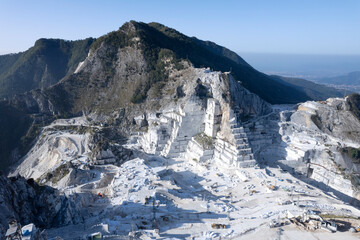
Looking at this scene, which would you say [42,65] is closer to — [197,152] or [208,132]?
[208,132]

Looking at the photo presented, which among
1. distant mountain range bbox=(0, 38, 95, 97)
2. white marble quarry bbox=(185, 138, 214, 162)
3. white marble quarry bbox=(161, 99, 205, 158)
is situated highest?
distant mountain range bbox=(0, 38, 95, 97)

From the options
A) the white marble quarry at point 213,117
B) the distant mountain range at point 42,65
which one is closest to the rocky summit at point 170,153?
the white marble quarry at point 213,117

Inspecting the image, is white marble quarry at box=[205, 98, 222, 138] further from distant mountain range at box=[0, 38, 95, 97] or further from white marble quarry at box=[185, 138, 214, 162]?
distant mountain range at box=[0, 38, 95, 97]

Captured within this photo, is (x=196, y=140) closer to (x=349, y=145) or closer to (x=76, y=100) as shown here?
(x=349, y=145)

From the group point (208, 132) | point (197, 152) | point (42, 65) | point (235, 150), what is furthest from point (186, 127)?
point (42, 65)

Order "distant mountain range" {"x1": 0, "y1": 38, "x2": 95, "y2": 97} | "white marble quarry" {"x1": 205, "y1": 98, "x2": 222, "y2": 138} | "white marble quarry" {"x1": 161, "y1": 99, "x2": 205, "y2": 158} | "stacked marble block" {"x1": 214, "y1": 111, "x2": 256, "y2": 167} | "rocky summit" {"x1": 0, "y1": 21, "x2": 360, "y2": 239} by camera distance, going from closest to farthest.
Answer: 1. "rocky summit" {"x1": 0, "y1": 21, "x2": 360, "y2": 239}
2. "stacked marble block" {"x1": 214, "y1": 111, "x2": 256, "y2": 167}
3. "white marble quarry" {"x1": 205, "y1": 98, "x2": 222, "y2": 138}
4. "white marble quarry" {"x1": 161, "y1": 99, "x2": 205, "y2": 158}
5. "distant mountain range" {"x1": 0, "y1": 38, "x2": 95, "y2": 97}

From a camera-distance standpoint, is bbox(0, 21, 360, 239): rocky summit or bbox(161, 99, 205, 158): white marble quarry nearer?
bbox(0, 21, 360, 239): rocky summit

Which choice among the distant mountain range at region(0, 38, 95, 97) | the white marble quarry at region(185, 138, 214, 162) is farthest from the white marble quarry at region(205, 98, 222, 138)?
the distant mountain range at region(0, 38, 95, 97)
